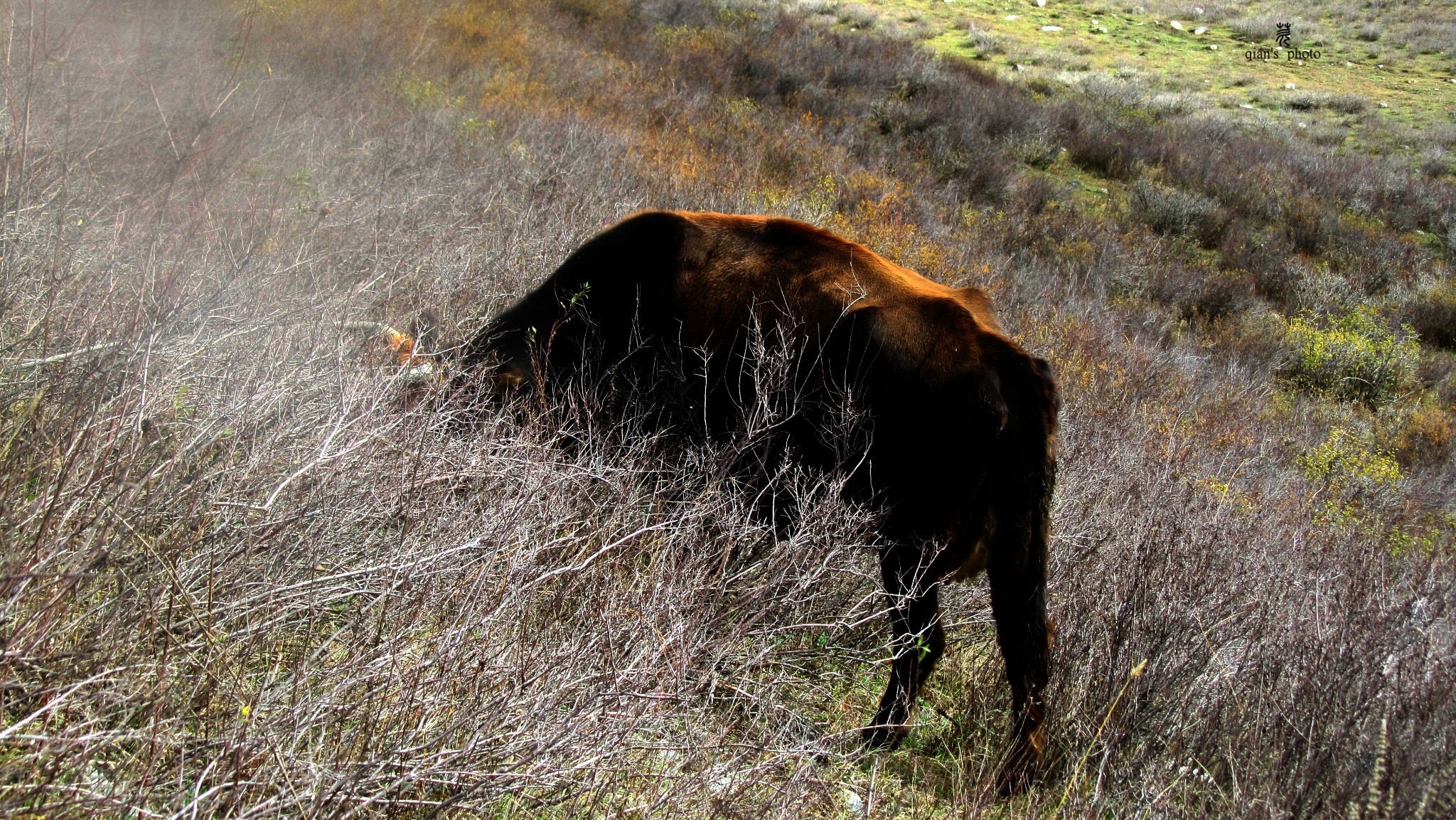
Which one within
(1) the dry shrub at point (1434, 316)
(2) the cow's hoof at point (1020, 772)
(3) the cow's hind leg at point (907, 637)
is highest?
(3) the cow's hind leg at point (907, 637)

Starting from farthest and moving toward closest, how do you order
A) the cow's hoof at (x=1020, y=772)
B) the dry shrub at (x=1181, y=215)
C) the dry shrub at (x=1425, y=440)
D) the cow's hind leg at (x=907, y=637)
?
1. the dry shrub at (x=1181, y=215)
2. the dry shrub at (x=1425, y=440)
3. the cow's hind leg at (x=907, y=637)
4. the cow's hoof at (x=1020, y=772)

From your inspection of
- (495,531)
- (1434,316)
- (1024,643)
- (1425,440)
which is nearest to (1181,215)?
(1434,316)

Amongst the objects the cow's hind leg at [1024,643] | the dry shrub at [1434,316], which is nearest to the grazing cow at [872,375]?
the cow's hind leg at [1024,643]

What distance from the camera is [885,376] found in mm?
3240

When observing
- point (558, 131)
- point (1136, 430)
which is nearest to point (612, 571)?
point (1136, 430)

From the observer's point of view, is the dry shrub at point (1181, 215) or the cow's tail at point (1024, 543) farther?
the dry shrub at point (1181, 215)

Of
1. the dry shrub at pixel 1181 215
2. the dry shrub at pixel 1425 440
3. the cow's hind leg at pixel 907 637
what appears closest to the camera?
the cow's hind leg at pixel 907 637

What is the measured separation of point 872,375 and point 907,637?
103 cm

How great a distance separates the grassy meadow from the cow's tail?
213 millimetres

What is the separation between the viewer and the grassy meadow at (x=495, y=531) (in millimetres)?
1924

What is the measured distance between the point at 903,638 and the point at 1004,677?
0.59m

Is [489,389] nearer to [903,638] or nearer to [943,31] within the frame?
[903,638]

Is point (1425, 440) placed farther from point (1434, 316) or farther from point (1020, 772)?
point (1020, 772)

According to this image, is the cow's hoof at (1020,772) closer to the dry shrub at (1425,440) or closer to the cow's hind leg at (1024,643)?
the cow's hind leg at (1024,643)
